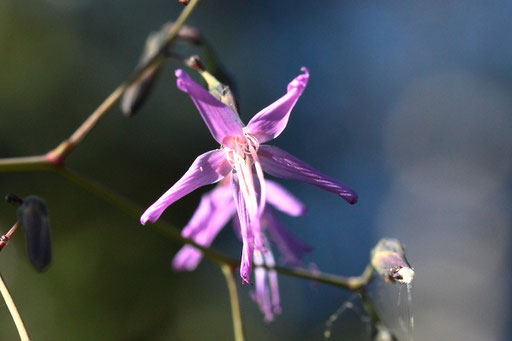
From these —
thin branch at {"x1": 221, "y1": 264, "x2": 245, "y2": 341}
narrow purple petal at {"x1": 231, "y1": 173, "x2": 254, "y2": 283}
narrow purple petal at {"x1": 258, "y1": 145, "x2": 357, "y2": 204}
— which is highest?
narrow purple petal at {"x1": 258, "y1": 145, "x2": 357, "y2": 204}

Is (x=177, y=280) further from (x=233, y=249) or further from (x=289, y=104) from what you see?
(x=289, y=104)

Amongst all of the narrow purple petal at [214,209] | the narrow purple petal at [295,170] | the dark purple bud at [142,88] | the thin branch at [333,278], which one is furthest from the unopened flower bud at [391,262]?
the dark purple bud at [142,88]

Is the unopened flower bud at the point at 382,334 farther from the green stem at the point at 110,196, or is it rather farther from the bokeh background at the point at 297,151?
the green stem at the point at 110,196

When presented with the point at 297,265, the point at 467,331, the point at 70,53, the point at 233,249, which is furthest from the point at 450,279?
the point at 297,265

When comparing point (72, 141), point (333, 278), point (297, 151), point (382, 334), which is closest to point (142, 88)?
point (72, 141)

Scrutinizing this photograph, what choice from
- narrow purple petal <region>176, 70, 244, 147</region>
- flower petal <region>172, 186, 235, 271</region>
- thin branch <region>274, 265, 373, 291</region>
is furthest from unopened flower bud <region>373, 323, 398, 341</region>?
narrow purple petal <region>176, 70, 244, 147</region>

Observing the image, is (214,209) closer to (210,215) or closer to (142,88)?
(210,215)

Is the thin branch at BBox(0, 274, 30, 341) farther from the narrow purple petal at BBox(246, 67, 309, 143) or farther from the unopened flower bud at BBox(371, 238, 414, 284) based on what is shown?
the unopened flower bud at BBox(371, 238, 414, 284)

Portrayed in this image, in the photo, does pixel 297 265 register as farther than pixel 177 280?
No
